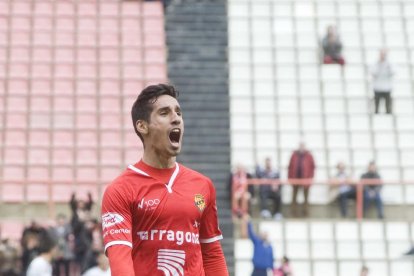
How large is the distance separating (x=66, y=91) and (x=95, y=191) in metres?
3.04

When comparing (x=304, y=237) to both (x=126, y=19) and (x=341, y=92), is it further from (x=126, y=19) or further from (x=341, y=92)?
(x=126, y=19)

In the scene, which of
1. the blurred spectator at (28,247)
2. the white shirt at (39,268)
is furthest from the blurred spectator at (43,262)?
the blurred spectator at (28,247)

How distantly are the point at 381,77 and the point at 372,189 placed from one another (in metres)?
2.93

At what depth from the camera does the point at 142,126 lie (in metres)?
4.33

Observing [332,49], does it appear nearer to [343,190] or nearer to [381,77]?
[381,77]

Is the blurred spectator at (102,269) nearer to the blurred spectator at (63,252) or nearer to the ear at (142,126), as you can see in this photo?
the blurred spectator at (63,252)

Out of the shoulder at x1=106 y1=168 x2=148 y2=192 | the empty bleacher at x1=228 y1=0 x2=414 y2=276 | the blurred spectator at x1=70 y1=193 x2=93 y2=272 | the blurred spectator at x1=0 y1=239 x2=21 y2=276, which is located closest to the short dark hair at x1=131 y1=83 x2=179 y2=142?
the shoulder at x1=106 y1=168 x2=148 y2=192

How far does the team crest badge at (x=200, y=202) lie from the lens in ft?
14.3

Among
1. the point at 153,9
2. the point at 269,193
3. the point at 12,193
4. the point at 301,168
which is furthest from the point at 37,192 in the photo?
the point at 153,9

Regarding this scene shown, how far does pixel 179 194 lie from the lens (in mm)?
4320

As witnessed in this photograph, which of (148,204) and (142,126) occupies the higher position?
(142,126)

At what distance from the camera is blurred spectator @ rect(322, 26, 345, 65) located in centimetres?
1903

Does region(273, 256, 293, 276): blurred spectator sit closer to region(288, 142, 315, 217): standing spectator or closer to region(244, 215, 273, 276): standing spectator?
region(244, 215, 273, 276): standing spectator

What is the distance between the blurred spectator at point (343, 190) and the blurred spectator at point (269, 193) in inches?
40.0
